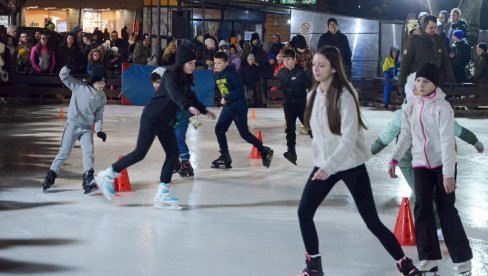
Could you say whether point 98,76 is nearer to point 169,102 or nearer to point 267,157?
point 169,102

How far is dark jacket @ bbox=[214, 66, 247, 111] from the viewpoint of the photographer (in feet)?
37.7

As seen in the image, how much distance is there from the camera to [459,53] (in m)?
21.1

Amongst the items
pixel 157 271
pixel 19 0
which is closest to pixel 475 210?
pixel 157 271

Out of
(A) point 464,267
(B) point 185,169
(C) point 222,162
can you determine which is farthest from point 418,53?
(A) point 464,267

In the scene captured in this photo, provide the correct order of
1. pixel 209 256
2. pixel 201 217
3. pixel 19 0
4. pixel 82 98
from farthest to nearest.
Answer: pixel 19 0
pixel 82 98
pixel 201 217
pixel 209 256

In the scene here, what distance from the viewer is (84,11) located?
113 feet

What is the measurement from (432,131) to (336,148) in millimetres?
813

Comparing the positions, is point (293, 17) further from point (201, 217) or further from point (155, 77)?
point (201, 217)

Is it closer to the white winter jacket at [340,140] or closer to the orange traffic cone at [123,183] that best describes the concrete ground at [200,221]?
the orange traffic cone at [123,183]

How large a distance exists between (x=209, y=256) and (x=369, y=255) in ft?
4.19

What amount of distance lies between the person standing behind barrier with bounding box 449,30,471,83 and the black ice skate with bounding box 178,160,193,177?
1098 centimetres

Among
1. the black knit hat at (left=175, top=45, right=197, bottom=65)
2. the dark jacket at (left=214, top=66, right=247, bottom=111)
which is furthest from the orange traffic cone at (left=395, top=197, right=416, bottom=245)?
the dark jacket at (left=214, top=66, right=247, bottom=111)

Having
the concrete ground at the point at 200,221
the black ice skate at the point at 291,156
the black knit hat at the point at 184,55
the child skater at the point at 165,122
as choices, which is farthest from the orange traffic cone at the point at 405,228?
the black ice skate at the point at 291,156

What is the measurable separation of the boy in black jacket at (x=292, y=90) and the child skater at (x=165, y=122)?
329 cm
